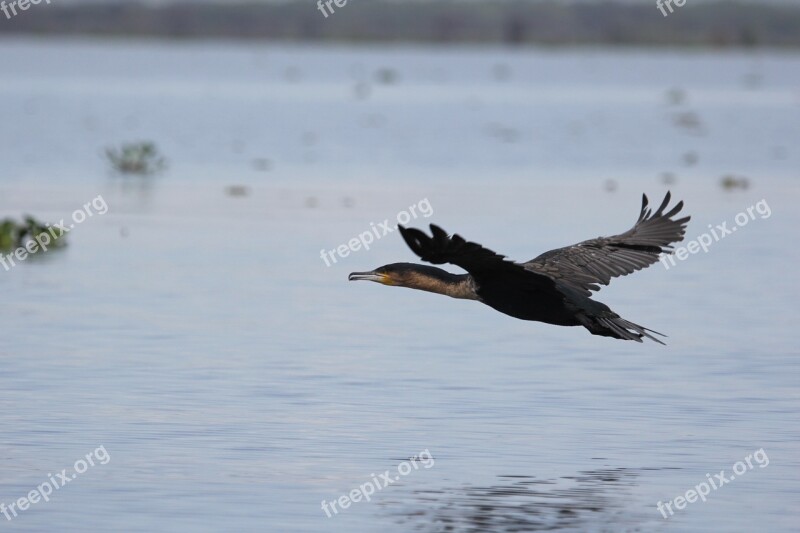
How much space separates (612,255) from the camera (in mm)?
11430

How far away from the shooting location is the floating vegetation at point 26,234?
707 inches

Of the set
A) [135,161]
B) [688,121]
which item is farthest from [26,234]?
[688,121]

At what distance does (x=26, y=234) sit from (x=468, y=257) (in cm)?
997

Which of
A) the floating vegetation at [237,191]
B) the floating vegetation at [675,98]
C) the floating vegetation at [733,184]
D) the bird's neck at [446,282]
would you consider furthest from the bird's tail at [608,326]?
the floating vegetation at [675,98]

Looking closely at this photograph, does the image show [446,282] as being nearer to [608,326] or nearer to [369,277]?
[369,277]

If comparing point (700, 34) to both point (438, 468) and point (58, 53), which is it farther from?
point (438, 468)

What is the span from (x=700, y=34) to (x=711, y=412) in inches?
5713

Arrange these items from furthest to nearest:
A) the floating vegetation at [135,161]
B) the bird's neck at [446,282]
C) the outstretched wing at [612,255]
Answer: the floating vegetation at [135,161]
the outstretched wing at [612,255]
the bird's neck at [446,282]

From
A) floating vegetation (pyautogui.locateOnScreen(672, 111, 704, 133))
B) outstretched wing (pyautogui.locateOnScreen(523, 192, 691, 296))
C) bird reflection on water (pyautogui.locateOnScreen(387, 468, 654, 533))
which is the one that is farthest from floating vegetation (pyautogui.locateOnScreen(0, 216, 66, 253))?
floating vegetation (pyautogui.locateOnScreen(672, 111, 704, 133))

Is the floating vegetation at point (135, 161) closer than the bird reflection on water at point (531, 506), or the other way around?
the bird reflection on water at point (531, 506)

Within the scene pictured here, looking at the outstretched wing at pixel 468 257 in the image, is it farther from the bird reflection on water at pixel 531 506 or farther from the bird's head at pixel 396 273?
the bird reflection on water at pixel 531 506

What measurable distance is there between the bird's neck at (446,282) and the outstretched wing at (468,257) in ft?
0.33

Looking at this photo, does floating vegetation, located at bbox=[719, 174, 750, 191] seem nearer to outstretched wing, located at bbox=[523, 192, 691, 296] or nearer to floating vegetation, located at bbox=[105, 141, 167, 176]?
floating vegetation, located at bbox=[105, 141, 167, 176]

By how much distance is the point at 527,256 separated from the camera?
17.6 meters
